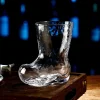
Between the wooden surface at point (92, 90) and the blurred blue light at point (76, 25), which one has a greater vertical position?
the blurred blue light at point (76, 25)

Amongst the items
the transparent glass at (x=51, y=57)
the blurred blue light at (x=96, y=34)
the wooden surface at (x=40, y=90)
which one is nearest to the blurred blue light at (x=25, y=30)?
the blurred blue light at (x=96, y=34)

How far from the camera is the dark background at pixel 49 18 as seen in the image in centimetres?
261

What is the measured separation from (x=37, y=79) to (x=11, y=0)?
1.69 meters

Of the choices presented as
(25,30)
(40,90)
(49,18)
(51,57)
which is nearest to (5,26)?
(25,30)

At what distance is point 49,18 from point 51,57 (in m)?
1.55

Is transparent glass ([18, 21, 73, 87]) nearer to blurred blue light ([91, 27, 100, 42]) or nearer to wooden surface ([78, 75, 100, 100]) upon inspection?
wooden surface ([78, 75, 100, 100])

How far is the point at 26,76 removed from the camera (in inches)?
45.0

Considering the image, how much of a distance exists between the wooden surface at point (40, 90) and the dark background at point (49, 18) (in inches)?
54.4

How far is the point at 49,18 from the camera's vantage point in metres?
2.66

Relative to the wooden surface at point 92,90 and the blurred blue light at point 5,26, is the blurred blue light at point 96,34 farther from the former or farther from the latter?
the blurred blue light at point 5,26

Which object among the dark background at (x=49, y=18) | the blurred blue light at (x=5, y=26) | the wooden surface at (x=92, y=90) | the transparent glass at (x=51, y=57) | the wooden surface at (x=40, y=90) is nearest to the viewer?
the wooden surface at (x=40, y=90)

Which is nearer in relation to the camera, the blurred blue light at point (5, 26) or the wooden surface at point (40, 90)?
the wooden surface at point (40, 90)

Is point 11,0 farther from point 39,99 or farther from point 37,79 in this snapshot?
point 39,99

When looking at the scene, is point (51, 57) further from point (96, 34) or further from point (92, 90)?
point (96, 34)
